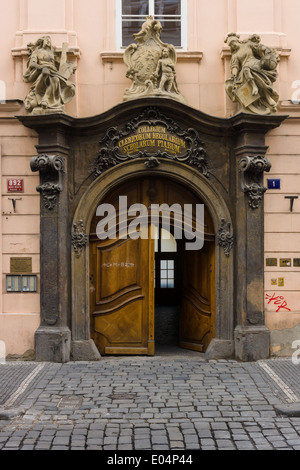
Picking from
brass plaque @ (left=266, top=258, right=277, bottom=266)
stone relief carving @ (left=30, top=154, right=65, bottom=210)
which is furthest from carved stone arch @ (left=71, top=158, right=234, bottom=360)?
brass plaque @ (left=266, top=258, right=277, bottom=266)

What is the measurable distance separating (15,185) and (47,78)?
172 cm

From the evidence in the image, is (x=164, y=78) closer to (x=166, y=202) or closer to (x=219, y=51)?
(x=219, y=51)

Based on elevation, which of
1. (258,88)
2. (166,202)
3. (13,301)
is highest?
(258,88)

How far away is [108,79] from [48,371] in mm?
4612

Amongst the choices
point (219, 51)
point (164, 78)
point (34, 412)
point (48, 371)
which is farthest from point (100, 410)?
point (219, 51)

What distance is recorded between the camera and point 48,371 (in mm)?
7918

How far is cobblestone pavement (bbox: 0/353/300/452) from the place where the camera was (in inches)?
209

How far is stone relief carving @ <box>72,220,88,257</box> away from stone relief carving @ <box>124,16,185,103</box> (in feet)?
6.93

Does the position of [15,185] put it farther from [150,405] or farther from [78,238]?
[150,405]

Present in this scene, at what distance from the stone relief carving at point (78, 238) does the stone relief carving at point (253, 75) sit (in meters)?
3.11

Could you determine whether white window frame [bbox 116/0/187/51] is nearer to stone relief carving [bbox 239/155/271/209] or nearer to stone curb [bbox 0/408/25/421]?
stone relief carving [bbox 239/155/271/209]

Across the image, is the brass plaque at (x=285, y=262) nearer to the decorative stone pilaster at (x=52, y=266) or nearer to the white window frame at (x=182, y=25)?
the decorative stone pilaster at (x=52, y=266)

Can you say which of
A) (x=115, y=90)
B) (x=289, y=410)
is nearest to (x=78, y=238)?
(x=115, y=90)

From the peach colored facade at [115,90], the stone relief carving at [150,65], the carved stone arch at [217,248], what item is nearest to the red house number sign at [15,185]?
the peach colored facade at [115,90]
